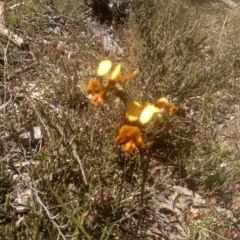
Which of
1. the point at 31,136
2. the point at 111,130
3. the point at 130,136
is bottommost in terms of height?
the point at 31,136

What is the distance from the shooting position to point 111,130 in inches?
101

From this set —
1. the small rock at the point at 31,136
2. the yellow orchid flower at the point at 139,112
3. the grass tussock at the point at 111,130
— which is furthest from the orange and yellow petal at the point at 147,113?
the small rock at the point at 31,136

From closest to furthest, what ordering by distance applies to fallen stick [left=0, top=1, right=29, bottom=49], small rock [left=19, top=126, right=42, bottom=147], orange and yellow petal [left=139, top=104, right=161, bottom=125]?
orange and yellow petal [left=139, top=104, right=161, bottom=125] → small rock [left=19, top=126, right=42, bottom=147] → fallen stick [left=0, top=1, right=29, bottom=49]

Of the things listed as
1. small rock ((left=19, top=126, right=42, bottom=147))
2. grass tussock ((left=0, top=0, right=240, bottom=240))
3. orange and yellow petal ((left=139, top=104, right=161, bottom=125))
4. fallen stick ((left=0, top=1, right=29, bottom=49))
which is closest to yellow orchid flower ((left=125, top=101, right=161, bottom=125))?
orange and yellow petal ((left=139, top=104, right=161, bottom=125))

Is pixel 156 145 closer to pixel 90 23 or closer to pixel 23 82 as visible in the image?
pixel 23 82

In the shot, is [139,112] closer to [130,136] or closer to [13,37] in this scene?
[130,136]

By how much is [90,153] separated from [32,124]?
531 millimetres

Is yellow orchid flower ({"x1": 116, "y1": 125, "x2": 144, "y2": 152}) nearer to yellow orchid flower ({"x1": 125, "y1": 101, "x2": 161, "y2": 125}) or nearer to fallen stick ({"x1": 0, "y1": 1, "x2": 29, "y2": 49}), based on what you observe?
yellow orchid flower ({"x1": 125, "y1": 101, "x2": 161, "y2": 125})

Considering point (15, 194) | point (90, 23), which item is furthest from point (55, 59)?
point (15, 194)

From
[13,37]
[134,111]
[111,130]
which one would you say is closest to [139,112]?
[134,111]

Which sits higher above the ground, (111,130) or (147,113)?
(147,113)

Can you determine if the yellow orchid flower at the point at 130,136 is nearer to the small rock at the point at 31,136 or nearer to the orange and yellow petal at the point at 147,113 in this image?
the orange and yellow petal at the point at 147,113

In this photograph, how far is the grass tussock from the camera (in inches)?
82.8

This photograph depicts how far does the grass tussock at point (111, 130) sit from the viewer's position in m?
2.10
